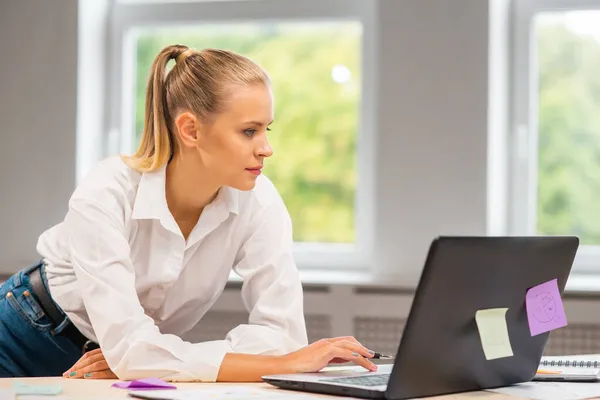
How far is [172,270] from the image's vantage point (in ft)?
6.43

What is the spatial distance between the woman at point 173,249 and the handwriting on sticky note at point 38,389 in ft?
0.68

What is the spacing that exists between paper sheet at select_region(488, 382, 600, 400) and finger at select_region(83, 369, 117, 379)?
0.70m

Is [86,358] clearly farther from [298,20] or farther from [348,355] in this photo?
[298,20]

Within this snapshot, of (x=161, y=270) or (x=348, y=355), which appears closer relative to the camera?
(x=348, y=355)

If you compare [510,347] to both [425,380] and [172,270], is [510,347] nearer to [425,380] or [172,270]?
[425,380]

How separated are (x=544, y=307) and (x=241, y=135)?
688 mm

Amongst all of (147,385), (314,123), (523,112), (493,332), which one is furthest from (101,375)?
(523,112)

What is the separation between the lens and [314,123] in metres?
3.94

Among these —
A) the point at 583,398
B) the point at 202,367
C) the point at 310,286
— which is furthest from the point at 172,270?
the point at 310,286

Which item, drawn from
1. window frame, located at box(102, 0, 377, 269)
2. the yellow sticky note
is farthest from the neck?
window frame, located at box(102, 0, 377, 269)

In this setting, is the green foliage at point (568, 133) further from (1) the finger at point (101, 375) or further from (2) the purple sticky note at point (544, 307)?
(1) the finger at point (101, 375)

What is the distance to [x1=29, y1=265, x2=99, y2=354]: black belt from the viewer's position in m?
2.04

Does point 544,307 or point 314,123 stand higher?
point 314,123

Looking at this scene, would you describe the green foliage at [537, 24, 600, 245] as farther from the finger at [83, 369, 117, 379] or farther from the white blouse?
the finger at [83, 369, 117, 379]
